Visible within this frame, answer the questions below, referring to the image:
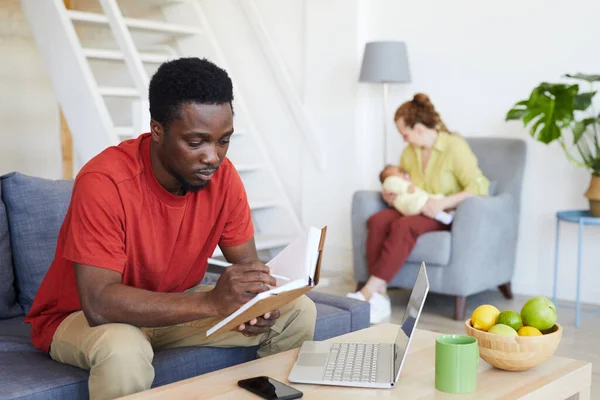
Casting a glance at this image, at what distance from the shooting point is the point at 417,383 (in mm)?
1680

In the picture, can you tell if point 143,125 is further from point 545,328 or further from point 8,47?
point 8,47

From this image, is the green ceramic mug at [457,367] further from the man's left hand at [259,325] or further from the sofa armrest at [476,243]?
the sofa armrest at [476,243]

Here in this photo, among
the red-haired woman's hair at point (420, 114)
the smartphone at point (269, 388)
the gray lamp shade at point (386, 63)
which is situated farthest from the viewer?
the gray lamp shade at point (386, 63)

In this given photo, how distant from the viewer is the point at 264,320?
1955 mm

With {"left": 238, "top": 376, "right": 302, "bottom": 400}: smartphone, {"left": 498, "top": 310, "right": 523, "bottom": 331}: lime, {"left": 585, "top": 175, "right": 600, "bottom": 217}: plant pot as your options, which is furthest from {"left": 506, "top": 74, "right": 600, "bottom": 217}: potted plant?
{"left": 238, "top": 376, "right": 302, "bottom": 400}: smartphone

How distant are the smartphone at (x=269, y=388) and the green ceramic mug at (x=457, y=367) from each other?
30cm

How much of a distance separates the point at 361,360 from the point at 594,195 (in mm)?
2417

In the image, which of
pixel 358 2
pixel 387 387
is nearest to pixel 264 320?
pixel 387 387

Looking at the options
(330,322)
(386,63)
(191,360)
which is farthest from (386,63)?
Result: (191,360)

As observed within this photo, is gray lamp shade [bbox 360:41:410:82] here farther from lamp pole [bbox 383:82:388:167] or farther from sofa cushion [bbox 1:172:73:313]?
sofa cushion [bbox 1:172:73:313]

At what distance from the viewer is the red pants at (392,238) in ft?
12.9

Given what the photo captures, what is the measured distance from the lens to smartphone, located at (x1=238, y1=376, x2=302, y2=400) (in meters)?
Result: 1.56

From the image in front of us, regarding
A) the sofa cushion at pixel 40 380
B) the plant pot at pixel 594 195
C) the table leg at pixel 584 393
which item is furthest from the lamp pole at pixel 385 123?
the sofa cushion at pixel 40 380

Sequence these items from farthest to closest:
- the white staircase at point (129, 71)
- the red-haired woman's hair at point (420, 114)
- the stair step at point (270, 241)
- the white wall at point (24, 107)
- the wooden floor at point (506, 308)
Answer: the white wall at point (24, 107) < the stair step at point (270, 241) < the white staircase at point (129, 71) < the red-haired woman's hair at point (420, 114) < the wooden floor at point (506, 308)
